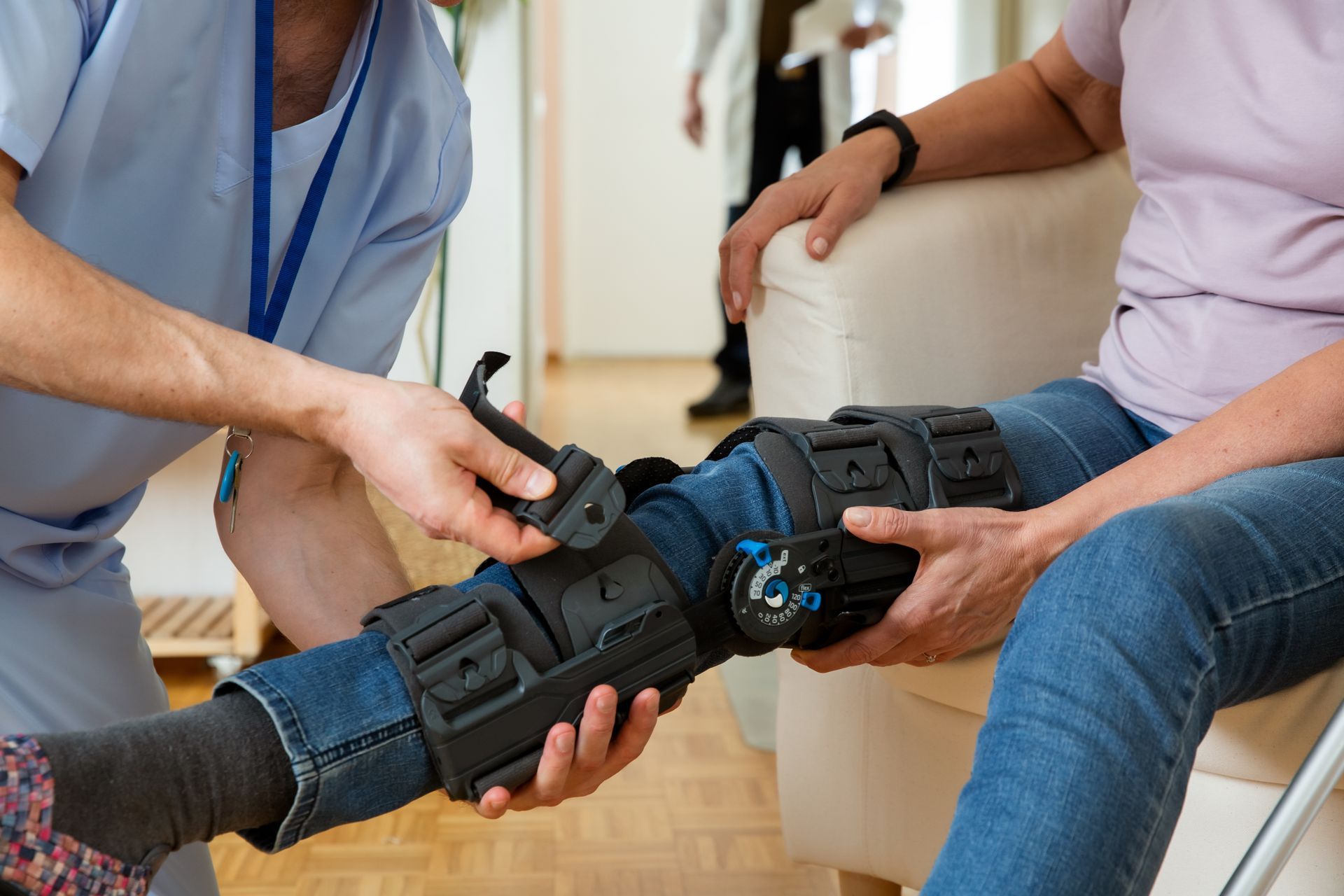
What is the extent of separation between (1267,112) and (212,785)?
2.86 feet

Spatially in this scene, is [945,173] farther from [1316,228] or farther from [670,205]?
[670,205]

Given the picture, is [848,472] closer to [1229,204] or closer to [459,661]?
[459,661]

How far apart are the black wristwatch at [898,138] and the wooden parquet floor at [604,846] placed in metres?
0.72

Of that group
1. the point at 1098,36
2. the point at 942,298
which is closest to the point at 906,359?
the point at 942,298

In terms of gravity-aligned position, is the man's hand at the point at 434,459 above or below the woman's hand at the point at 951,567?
above

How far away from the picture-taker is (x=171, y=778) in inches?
23.3

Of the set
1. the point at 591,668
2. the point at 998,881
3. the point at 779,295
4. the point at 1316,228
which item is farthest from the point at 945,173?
the point at 998,881

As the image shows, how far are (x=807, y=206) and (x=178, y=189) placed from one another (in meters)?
0.55

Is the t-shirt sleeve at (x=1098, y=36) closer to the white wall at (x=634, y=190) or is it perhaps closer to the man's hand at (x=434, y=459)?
the man's hand at (x=434, y=459)

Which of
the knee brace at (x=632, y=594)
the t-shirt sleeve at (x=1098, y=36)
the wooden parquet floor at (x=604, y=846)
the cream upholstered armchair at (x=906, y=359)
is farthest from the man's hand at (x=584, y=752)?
the t-shirt sleeve at (x=1098, y=36)

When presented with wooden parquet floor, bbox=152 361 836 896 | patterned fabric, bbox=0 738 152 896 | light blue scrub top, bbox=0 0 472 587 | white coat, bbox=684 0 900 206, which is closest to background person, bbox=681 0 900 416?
white coat, bbox=684 0 900 206

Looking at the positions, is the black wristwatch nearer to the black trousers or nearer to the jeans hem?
the jeans hem

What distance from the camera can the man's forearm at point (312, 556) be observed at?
0.90 metres

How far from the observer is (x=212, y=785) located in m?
0.60
